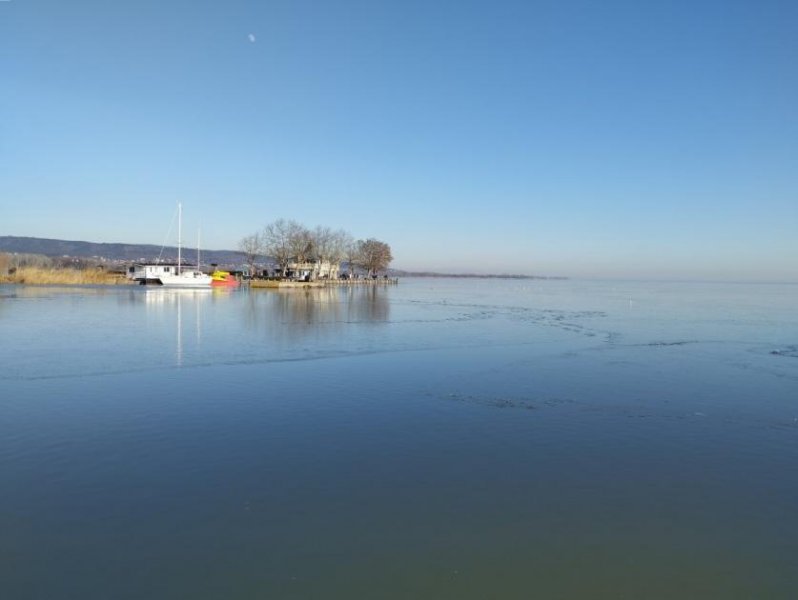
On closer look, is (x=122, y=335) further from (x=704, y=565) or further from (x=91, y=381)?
(x=704, y=565)

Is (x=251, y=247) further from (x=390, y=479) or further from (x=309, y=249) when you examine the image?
(x=390, y=479)

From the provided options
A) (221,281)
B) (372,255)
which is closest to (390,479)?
A: (221,281)

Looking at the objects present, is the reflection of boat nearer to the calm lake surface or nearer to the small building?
the small building

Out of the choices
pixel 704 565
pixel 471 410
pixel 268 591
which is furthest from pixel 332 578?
pixel 471 410

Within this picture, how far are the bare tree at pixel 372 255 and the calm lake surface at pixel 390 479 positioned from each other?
10104 centimetres

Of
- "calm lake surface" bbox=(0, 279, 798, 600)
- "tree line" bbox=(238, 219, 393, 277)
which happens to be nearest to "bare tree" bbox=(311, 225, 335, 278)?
"tree line" bbox=(238, 219, 393, 277)

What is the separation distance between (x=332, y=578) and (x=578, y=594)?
2219mm

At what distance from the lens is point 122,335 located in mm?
21375

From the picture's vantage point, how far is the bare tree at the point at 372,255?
11744cm

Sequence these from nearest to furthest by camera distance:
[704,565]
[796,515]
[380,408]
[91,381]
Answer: [704,565]
[796,515]
[380,408]
[91,381]

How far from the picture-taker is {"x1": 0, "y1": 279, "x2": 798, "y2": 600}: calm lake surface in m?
5.25

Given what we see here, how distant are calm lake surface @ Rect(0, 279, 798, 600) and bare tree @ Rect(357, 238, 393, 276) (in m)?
101

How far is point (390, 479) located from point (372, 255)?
111m

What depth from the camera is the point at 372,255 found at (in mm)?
117688
